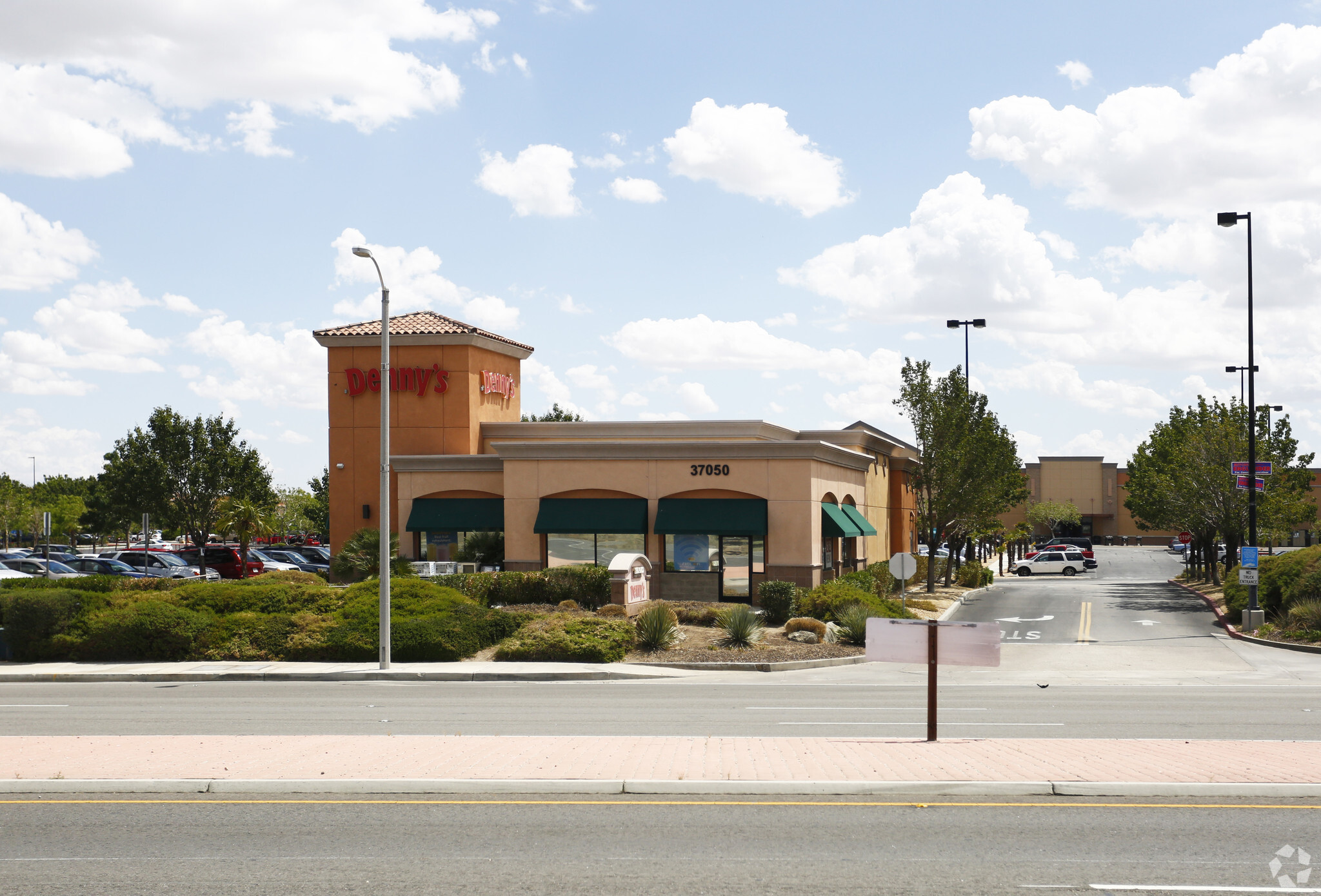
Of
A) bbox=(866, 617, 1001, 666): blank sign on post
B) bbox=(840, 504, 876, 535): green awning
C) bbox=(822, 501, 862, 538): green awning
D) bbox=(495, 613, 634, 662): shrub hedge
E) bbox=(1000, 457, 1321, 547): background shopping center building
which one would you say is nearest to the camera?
bbox=(866, 617, 1001, 666): blank sign on post

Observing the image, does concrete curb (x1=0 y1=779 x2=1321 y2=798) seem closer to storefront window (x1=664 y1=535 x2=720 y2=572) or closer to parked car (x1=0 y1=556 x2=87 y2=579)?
storefront window (x1=664 y1=535 x2=720 y2=572)

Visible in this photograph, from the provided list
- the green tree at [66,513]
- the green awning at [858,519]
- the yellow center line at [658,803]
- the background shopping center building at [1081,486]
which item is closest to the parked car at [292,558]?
the green awning at [858,519]

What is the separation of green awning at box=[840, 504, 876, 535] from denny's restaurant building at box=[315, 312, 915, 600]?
0.11 meters

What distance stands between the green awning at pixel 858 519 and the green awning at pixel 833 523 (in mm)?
1317

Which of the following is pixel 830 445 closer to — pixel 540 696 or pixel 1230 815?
pixel 540 696

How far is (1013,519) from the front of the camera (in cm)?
11881

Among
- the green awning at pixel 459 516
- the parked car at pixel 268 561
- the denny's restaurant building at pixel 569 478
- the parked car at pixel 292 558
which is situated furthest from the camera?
the parked car at pixel 292 558

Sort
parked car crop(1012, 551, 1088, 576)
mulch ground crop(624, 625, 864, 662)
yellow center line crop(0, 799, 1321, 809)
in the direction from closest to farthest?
yellow center line crop(0, 799, 1321, 809), mulch ground crop(624, 625, 864, 662), parked car crop(1012, 551, 1088, 576)

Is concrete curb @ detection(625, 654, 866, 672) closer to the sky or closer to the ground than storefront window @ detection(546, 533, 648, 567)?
closer to the ground

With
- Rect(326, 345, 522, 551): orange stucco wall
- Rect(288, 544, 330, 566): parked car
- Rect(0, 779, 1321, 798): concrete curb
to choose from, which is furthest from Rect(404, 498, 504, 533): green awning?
Rect(0, 779, 1321, 798): concrete curb

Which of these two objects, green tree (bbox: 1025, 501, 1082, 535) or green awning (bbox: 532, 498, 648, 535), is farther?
green tree (bbox: 1025, 501, 1082, 535)

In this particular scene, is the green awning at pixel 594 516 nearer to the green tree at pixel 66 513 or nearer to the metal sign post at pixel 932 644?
the metal sign post at pixel 932 644

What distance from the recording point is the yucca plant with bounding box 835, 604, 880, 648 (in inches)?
1062

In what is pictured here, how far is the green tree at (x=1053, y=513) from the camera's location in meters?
Result: 113
